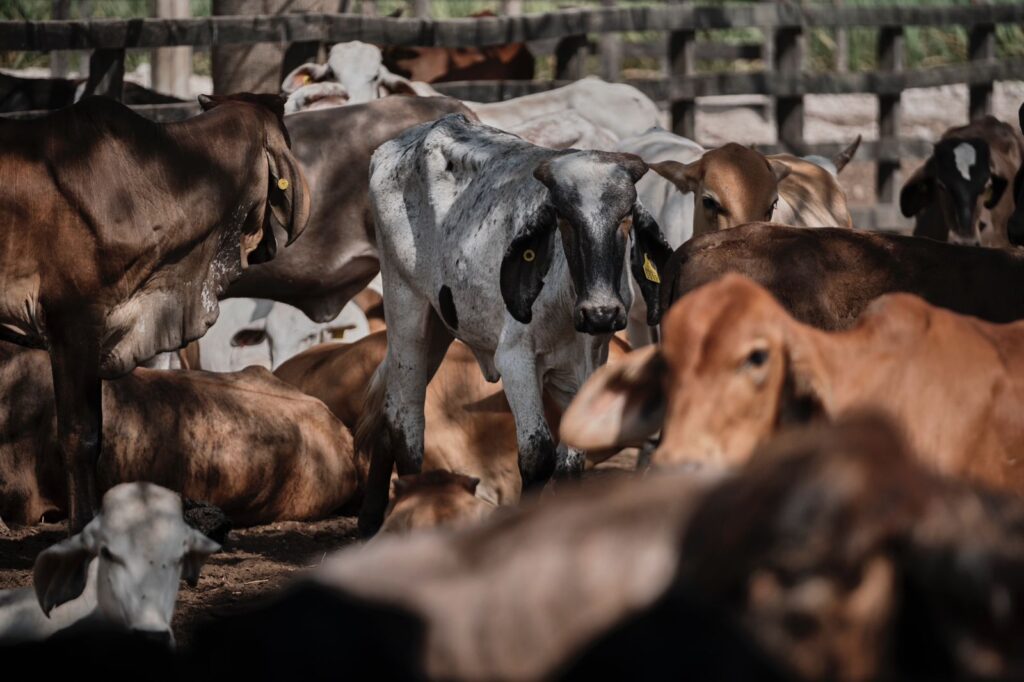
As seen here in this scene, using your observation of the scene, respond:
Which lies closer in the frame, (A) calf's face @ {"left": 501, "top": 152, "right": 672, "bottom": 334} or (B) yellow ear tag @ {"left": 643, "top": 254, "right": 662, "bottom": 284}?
(A) calf's face @ {"left": 501, "top": 152, "right": 672, "bottom": 334}

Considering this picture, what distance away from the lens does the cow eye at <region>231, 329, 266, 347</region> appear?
11734 mm

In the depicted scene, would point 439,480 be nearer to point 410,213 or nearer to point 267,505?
point 410,213

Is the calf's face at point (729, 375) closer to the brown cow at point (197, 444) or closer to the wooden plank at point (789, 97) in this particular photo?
the brown cow at point (197, 444)

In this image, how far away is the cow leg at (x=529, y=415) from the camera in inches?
293

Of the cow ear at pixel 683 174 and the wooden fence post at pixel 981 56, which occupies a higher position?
the cow ear at pixel 683 174

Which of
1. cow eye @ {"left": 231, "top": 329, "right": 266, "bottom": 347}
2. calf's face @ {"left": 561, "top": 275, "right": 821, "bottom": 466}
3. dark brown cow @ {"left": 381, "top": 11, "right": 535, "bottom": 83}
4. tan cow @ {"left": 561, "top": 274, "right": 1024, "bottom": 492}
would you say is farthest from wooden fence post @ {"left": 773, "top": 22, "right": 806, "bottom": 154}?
calf's face @ {"left": 561, "top": 275, "right": 821, "bottom": 466}

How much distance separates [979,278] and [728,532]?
351cm

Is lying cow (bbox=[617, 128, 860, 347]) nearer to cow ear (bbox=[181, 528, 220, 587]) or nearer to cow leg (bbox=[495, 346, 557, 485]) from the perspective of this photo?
cow leg (bbox=[495, 346, 557, 485])

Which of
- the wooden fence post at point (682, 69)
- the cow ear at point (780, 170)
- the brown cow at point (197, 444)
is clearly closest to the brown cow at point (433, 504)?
the brown cow at point (197, 444)

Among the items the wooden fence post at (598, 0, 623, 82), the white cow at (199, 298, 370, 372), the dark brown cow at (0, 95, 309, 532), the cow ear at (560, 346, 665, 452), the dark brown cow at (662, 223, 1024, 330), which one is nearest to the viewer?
the cow ear at (560, 346, 665, 452)

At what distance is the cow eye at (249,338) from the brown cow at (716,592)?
336 inches

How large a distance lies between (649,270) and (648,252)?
0.09 m

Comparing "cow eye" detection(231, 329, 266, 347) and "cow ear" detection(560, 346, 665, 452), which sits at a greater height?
"cow ear" detection(560, 346, 665, 452)

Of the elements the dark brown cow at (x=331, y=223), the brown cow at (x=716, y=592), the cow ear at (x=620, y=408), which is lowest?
the dark brown cow at (x=331, y=223)
